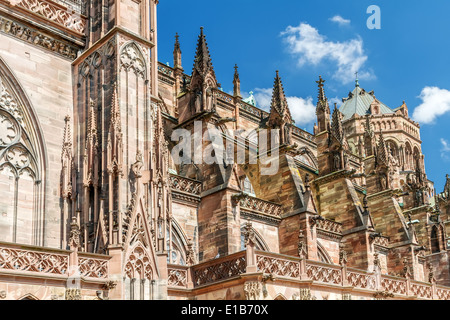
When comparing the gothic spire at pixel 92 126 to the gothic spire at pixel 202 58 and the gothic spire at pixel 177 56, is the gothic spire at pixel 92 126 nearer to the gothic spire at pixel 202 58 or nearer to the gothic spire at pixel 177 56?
the gothic spire at pixel 202 58

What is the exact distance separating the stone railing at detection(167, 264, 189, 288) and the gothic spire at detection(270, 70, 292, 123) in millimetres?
13696

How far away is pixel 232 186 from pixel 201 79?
629 centimetres

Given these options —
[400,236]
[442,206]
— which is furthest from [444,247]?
[442,206]

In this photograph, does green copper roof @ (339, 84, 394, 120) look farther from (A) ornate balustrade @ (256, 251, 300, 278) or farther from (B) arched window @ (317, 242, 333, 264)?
(A) ornate balustrade @ (256, 251, 300, 278)

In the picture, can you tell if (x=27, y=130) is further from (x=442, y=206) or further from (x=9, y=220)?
(x=442, y=206)

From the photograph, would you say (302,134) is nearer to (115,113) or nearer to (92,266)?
(115,113)

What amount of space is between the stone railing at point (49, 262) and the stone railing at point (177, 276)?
3591mm

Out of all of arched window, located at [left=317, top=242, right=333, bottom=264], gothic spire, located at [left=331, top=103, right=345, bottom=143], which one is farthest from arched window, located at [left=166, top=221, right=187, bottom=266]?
gothic spire, located at [left=331, top=103, right=345, bottom=143]

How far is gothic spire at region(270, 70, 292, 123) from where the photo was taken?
2994 cm

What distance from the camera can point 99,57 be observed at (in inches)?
656

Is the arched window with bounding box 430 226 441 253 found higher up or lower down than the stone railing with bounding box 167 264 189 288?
higher up

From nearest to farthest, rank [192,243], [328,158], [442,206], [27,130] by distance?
[27,130], [192,243], [328,158], [442,206]

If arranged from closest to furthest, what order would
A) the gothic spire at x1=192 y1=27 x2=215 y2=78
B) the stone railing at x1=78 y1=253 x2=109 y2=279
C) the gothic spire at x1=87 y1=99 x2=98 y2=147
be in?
1. the stone railing at x1=78 y1=253 x2=109 y2=279
2. the gothic spire at x1=87 y1=99 x2=98 y2=147
3. the gothic spire at x1=192 y1=27 x2=215 y2=78

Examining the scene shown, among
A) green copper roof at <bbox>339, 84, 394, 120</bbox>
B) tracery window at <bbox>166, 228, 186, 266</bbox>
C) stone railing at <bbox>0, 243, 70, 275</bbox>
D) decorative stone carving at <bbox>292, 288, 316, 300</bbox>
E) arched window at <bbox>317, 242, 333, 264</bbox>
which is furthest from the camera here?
green copper roof at <bbox>339, 84, 394, 120</bbox>
